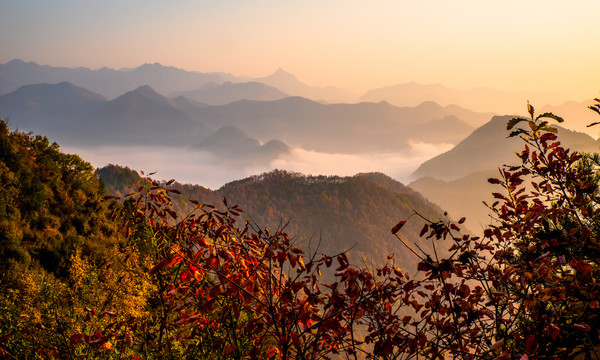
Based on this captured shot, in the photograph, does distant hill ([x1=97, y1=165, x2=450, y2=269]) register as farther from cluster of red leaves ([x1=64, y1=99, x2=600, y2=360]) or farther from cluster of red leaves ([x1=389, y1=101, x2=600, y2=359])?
cluster of red leaves ([x1=64, y1=99, x2=600, y2=360])

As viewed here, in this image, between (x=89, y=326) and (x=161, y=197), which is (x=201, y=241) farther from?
(x=89, y=326)

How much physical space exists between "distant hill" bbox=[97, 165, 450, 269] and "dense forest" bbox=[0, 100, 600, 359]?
11526cm

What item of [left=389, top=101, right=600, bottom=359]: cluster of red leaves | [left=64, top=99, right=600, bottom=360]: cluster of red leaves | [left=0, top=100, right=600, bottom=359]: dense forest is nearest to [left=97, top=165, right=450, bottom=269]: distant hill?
[left=0, top=100, right=600, bottom=359]: dense forest

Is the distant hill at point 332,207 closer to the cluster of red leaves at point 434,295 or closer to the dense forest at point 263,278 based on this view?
the dense forest at point 263,278

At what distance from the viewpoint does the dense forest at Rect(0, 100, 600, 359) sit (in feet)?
13.1

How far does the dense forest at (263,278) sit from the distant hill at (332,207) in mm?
115263

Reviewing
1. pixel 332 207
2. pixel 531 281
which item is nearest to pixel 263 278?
pixel 531 281

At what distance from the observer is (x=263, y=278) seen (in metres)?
4.57

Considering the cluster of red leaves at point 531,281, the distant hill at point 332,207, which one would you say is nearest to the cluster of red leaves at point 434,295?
the cluster of red leaves at point 531,281

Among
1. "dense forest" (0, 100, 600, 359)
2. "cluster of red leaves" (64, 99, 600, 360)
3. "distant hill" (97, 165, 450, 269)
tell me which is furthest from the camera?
"distant hill" (97, 165, 450, 269)

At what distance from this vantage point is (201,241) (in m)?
4.38

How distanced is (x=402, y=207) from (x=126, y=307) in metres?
141

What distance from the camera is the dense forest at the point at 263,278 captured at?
401 cm

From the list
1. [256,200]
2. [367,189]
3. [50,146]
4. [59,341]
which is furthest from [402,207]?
[59,341]
